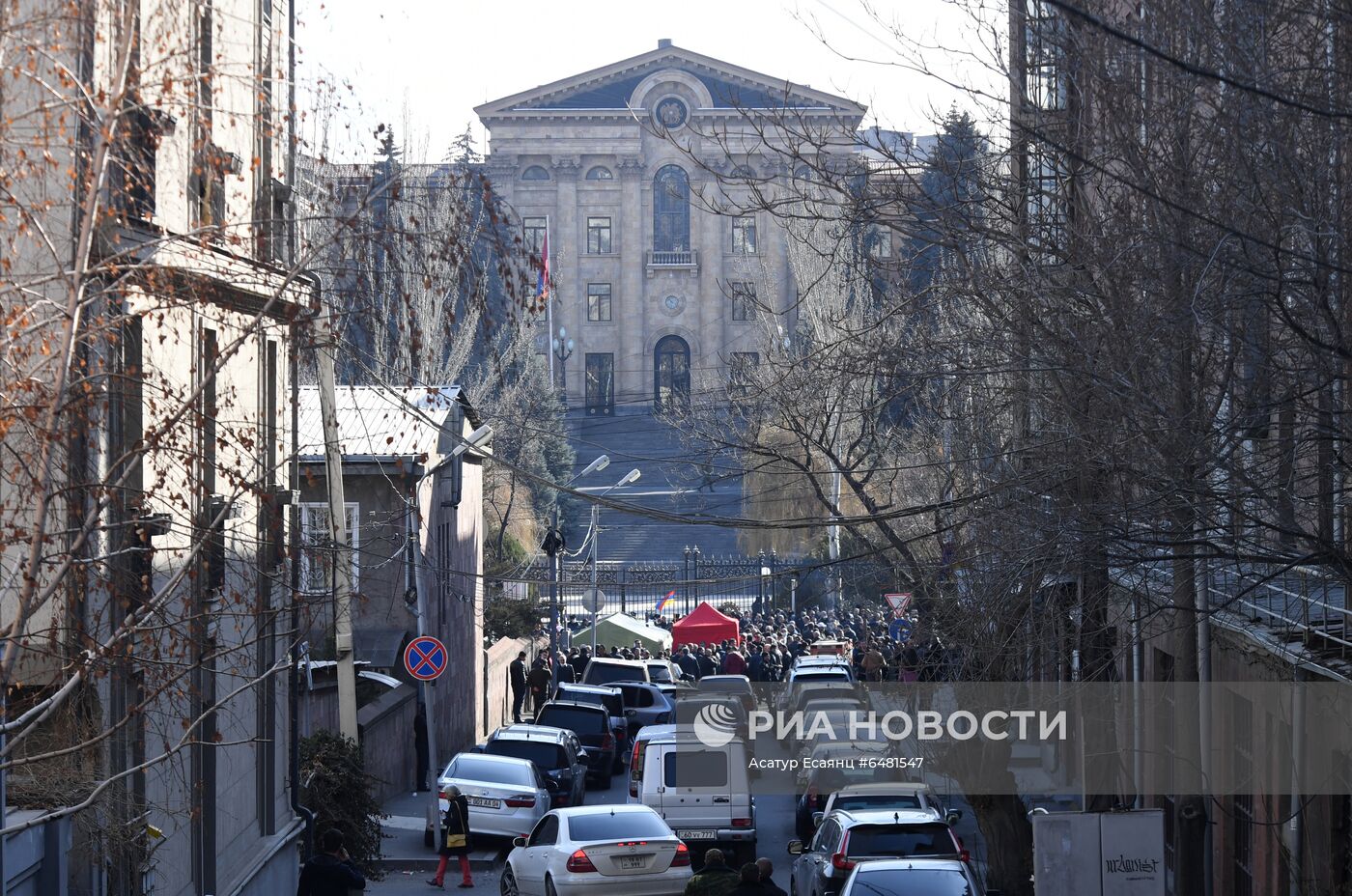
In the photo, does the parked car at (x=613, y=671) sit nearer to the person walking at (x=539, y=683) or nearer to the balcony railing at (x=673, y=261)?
the person walking at (x=539, y=683)

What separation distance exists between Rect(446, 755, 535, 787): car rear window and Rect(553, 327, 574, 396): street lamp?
200 feet

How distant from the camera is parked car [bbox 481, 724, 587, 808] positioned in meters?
22.7

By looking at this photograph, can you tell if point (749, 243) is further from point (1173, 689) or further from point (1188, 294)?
point (1188, 294)

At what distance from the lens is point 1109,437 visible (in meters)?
10.2

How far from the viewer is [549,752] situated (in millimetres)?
23078

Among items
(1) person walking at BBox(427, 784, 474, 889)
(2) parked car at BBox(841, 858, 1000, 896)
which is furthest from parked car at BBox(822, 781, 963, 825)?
(2) parked car at BBox(841, 858, 1000, 896)

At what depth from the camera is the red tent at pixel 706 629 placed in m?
39.8

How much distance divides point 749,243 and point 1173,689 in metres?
64.1

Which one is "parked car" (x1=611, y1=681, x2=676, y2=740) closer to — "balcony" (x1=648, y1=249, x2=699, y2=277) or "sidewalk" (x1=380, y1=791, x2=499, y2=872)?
"sidewalk" (x1=380, y1=791, x2=499, y2=872)

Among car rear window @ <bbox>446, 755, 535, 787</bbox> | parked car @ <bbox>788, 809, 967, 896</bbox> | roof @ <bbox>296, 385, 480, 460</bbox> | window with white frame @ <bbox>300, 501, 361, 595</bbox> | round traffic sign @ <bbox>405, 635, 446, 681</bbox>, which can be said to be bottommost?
car rear window @ <bbox>446, 755, 535, 787</bbox>

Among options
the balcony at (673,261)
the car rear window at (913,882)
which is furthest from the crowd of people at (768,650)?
the balcony at (673,261)

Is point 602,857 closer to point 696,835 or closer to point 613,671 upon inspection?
point 696,835

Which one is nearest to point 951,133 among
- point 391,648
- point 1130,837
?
point 1130,837

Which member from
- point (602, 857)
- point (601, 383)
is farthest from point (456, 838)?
point (601, 383)
